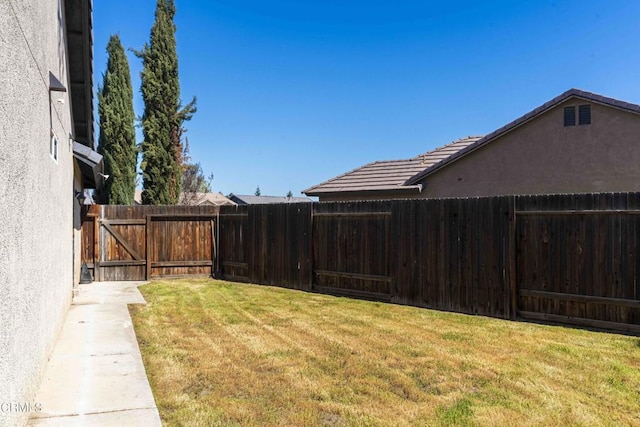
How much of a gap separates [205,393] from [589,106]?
1177cm

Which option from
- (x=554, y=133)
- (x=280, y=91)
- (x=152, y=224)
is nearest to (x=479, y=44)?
(x=554, y=133)

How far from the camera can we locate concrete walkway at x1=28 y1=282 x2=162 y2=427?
394cm

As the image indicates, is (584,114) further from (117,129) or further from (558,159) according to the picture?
(117,129)

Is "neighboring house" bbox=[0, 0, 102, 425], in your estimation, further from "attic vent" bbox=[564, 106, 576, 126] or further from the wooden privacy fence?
"attic vent" bbox=[564, 106, 576, 126]

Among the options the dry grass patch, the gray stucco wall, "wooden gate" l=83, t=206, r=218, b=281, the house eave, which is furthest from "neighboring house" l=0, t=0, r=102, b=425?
"wooden gate" l=83, t=206, r=218, b=281

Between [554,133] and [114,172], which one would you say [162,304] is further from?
[114,172]

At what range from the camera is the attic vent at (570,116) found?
12.0 m

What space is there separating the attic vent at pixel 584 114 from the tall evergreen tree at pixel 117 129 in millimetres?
19073

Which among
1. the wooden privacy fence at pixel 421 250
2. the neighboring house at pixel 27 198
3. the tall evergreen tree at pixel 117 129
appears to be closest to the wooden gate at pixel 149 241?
the wooden privacy fence at pixel 421 250

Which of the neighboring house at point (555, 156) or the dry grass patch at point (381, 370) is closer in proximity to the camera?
the dry grass patch at point (381, 370)

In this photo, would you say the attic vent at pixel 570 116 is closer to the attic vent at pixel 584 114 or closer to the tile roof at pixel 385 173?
the attic vent at pixel 584 114

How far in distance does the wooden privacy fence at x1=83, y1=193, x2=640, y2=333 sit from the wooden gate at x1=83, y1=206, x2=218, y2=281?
0.03m

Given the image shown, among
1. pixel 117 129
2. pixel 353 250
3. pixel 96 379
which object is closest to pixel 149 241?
pixel 353 250

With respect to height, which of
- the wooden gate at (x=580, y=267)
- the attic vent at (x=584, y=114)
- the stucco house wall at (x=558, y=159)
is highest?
the attic vent at (x=584, y=114)
